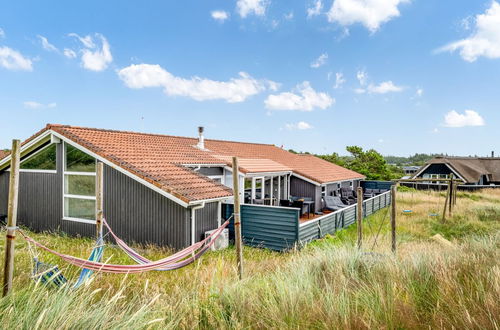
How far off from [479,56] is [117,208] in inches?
893

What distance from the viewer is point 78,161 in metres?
9.66

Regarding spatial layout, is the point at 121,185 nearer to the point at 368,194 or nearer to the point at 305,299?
the point at 305,299

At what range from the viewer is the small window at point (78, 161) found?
9.44m

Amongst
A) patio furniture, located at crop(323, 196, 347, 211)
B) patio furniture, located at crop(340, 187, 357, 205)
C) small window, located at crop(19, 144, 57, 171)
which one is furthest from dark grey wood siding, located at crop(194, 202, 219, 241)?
patio furniture, located at crop(340, 187, 357, 205)

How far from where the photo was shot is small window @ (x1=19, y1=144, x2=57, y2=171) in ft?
33.6

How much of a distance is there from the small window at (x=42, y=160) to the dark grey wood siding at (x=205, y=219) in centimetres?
543

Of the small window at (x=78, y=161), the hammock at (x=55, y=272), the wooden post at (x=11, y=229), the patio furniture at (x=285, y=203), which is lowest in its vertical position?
the patio furniture at (x=285, y=203)

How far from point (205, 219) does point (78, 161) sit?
177 inches

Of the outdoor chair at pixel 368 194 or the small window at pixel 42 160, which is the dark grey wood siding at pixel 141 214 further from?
the outdoor chair at pixel 368 194

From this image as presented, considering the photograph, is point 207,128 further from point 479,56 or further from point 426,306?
point 479,56

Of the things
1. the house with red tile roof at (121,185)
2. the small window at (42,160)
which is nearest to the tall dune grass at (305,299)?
the house with red tile roof at (121,185)

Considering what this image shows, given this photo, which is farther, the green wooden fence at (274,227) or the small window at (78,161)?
the small window at (78,161)

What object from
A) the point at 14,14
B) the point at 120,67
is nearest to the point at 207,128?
the point at 120,67

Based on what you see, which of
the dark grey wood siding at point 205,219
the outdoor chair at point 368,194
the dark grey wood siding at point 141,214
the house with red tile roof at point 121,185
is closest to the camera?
the dark grey wood siding at point 141,214
